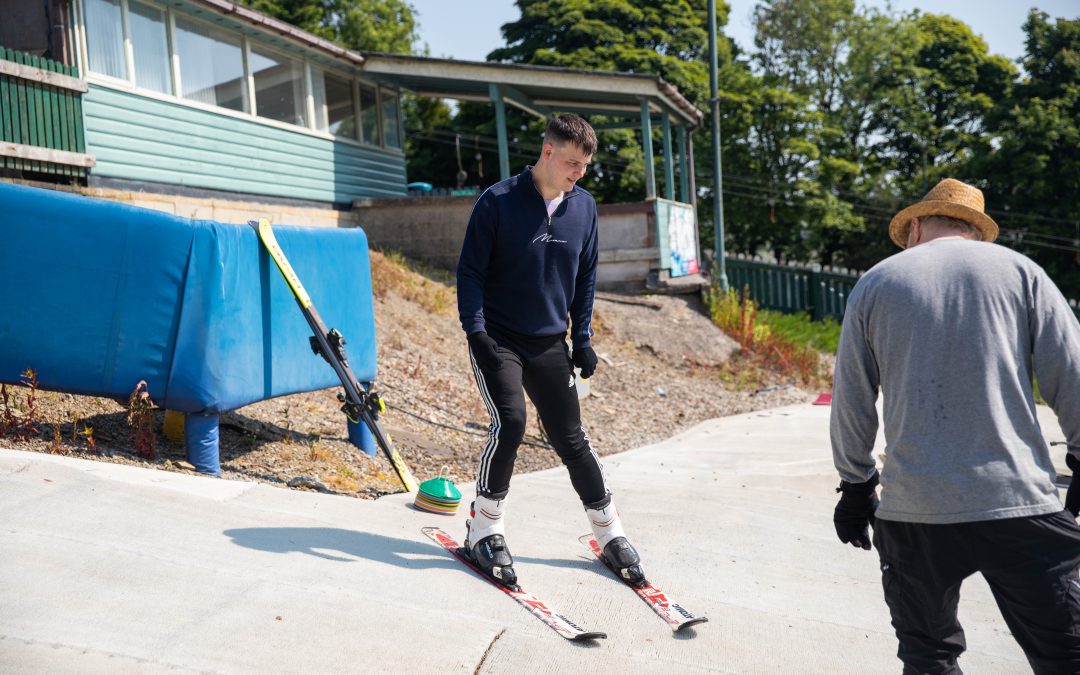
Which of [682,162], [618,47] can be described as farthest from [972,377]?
[618,47]

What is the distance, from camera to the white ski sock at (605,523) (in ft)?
14.4

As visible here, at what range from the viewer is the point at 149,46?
13.1 m

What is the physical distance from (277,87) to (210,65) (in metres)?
1.70

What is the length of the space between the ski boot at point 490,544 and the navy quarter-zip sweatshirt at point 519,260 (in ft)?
2.64

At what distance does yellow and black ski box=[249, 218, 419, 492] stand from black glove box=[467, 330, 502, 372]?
204 centimetres

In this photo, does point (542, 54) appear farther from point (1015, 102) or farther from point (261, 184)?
point (261, 184)

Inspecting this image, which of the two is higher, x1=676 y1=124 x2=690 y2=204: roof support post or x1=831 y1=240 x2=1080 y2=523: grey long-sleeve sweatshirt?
x1=676 y1=124 x2=690 y2=204: roof support post

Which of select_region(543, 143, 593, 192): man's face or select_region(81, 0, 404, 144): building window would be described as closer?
select_region(543, 143, 593, 192): man's face

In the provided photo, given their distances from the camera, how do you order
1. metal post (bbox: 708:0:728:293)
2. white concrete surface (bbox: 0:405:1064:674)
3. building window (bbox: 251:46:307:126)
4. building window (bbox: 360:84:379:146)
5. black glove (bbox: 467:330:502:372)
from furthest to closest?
building window (bbox: 360:84:379:146) < metal post (bbox: 708:0:728:293) < building window (bbox: 251:46:307:126) < black glove (bbox: 467:330:502:372) < white concrete surface (bbox: 0:405:1064:674)

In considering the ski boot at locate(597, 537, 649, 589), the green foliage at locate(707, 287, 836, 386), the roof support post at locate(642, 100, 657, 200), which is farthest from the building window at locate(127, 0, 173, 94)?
the ski boot at locate(597, 537, 649, 589)

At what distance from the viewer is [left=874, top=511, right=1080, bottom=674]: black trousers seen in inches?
98.5

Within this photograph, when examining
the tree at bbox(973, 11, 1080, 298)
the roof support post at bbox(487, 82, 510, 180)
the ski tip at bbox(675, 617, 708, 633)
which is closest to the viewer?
the ski tip at bbox(675, 617, 708, 633)

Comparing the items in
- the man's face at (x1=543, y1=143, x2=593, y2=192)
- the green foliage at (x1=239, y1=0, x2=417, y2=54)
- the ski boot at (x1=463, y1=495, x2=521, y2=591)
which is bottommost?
the ski boot at (x1=463, y1=495, x2=521, y2=591)

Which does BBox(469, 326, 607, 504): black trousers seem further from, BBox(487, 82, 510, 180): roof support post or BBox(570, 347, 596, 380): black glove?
BBox(487, 82, 510, 180): roof support post
